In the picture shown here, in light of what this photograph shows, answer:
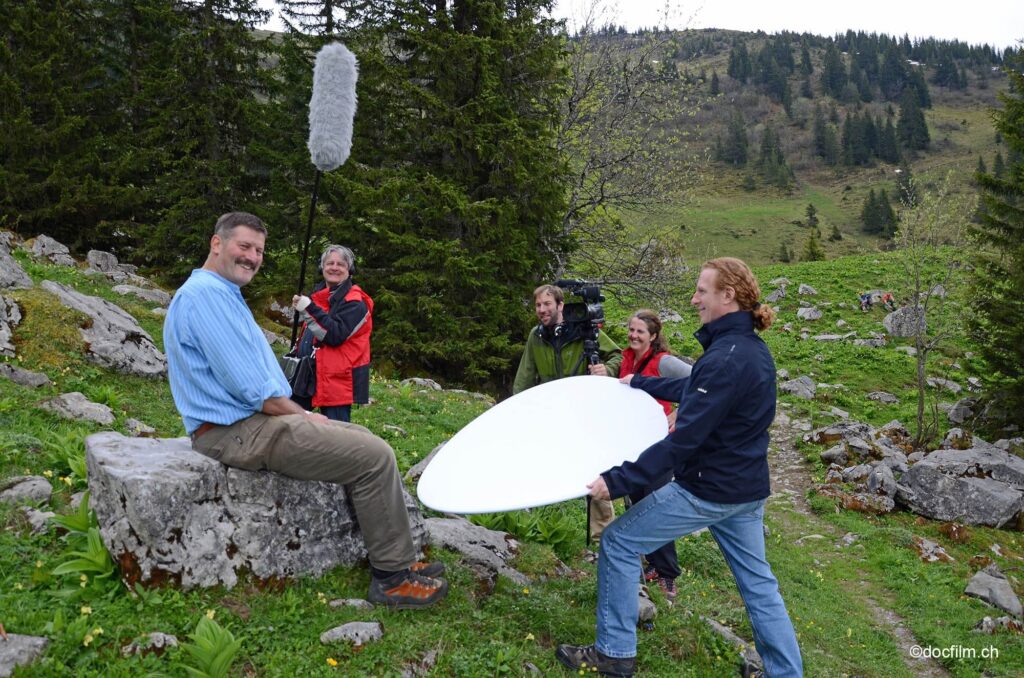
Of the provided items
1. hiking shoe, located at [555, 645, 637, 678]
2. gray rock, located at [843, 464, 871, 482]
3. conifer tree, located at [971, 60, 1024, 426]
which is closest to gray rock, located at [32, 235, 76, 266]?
hiking shoe, located at [555, 645, 637, 678]

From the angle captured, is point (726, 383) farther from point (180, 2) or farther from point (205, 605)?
point (180, 2)

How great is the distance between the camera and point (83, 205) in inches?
761

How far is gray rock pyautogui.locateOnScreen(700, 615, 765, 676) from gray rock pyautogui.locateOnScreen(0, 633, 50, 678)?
4.65 meters

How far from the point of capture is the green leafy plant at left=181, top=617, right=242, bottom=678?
10.9 feet

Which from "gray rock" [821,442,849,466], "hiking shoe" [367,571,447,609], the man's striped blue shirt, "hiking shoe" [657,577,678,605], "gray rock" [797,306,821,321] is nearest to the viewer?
the man's striped blue shirt

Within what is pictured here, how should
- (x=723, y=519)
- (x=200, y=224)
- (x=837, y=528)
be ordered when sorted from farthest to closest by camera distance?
(x=200, y=224), (x=837, y=528), (x=723, y=519)

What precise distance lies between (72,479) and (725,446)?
17.7 ft

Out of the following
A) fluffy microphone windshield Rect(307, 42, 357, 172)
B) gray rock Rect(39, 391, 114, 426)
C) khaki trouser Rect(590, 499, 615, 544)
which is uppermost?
fluffy microphone windshield Rect(307, 42, 357, 172)

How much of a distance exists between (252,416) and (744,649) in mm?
4301

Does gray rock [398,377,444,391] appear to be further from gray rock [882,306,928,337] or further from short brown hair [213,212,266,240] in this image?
gray rock [882,306,928,337]

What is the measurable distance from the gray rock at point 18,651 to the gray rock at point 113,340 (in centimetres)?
689

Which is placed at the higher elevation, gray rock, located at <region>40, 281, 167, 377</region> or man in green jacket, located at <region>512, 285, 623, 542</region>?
man in green jacket, located at <region>512, 285, 623, 542</region>

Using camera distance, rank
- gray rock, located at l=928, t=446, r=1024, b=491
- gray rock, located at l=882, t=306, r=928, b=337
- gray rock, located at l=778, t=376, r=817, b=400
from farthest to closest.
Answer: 1. gray rock, located at l=882, t=306, r=928, b=337
2. gray rock, located at l=778, t=376, r=817, b=400
3. gray rock, located at l=928, t=446, r=1024, b=491

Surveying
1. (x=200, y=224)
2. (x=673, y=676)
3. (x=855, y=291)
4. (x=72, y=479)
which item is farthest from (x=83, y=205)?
(x=855, y=291)
